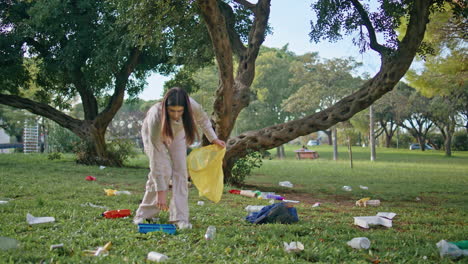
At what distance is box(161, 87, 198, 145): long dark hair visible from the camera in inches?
184

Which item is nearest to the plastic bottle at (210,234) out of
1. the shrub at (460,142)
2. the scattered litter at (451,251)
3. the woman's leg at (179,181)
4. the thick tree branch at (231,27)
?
the woman's leg at (179,181)

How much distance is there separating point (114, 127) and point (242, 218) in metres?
55.8

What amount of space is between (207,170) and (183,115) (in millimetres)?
925

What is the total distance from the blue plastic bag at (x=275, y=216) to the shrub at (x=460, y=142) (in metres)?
54.0

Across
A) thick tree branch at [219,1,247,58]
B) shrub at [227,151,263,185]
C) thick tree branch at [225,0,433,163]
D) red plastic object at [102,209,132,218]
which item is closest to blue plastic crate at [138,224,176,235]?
red plastic object at [102,209,132,218]

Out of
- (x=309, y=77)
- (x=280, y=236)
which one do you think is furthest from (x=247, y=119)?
(x=280, y=236)

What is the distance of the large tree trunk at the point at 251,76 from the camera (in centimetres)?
921

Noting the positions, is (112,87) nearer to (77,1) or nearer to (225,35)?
(77,1)

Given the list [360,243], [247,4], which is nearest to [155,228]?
[360,243]

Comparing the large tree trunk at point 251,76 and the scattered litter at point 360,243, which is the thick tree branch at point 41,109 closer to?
the large tree trunk at point 251,76

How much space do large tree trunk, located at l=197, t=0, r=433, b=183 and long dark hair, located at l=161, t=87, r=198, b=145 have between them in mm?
4195

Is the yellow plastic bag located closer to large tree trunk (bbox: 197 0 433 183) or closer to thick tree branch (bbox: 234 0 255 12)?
large tree trunk (bbox: 197 0 433 183)

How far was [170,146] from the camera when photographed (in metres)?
5.03

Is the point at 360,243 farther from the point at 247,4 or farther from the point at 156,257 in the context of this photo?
the point at 247,4
